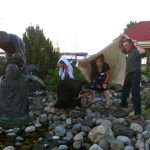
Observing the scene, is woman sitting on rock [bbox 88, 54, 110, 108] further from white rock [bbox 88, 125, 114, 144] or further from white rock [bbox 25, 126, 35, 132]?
white rock [bbox 88, 125, 114, 144]

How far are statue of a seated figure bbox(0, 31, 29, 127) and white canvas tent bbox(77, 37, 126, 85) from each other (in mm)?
1740

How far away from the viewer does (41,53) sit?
14.5 m

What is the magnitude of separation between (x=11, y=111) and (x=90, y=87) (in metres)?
2.00

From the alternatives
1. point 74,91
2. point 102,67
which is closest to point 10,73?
point 74,91

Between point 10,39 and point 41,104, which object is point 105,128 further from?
point 41,104

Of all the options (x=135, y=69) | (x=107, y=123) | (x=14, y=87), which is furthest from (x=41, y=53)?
(x=107, y=123)

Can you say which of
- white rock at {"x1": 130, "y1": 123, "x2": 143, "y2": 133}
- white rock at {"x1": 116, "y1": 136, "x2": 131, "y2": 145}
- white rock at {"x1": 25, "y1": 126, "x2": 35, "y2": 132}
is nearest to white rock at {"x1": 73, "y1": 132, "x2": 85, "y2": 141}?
white rock at {"x1": 116, "y1": 136, "x2": 131, "y2": 145}

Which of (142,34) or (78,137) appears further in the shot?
(142,34)

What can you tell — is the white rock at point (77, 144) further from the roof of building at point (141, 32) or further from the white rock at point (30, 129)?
the roof of building at point (141, 32)

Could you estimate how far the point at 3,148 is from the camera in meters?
6.81

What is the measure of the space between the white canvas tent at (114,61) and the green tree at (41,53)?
461 cm

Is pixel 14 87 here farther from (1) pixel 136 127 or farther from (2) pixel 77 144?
(1) pixel 136 127

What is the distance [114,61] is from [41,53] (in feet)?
17.4

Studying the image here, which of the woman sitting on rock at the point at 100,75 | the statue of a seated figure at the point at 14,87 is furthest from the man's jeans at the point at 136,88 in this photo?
the statue of a seated figure at the point at 14,87
